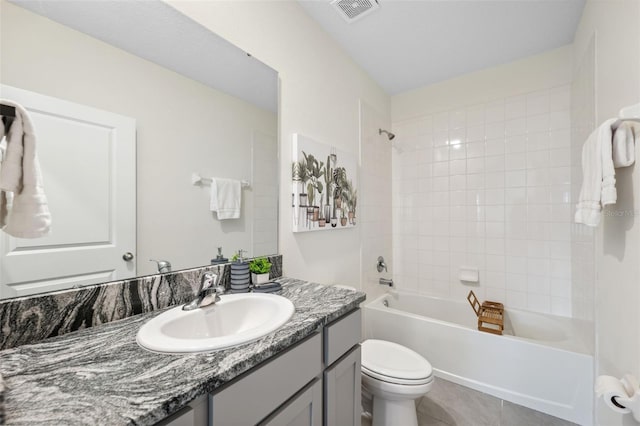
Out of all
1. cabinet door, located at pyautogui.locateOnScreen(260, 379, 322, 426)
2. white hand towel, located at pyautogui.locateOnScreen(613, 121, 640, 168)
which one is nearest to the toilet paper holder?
white hand towel, located at pyautogui.locateOnScreen(613, 121, 640, 168)

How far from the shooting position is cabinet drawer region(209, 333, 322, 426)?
0.59 meters

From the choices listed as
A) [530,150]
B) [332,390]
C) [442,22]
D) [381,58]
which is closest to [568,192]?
[530,150]

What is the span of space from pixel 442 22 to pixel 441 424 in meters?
2.57

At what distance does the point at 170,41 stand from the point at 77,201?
27.8 inches

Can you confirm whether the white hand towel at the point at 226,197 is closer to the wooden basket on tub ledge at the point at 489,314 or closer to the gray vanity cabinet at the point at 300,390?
the gray vanity cabinet at the point at 300,390

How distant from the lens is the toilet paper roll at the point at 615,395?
83 centimetres

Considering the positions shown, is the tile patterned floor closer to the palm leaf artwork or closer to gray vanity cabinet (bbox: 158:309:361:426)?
gray vanity cabinet (bbox: 158:309:361:426)

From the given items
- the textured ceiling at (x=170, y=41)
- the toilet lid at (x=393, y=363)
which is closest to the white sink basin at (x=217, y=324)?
the toilet lid at (x=393, y=363)

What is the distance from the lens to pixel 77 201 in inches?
30.9

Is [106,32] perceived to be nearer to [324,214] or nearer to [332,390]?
→ [324,214]

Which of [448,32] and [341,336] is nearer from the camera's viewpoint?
[341,336]

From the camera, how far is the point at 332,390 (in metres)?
0.96

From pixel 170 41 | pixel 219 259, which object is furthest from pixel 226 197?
pixel 170 41

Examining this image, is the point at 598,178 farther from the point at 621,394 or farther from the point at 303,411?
the point at 303,411
